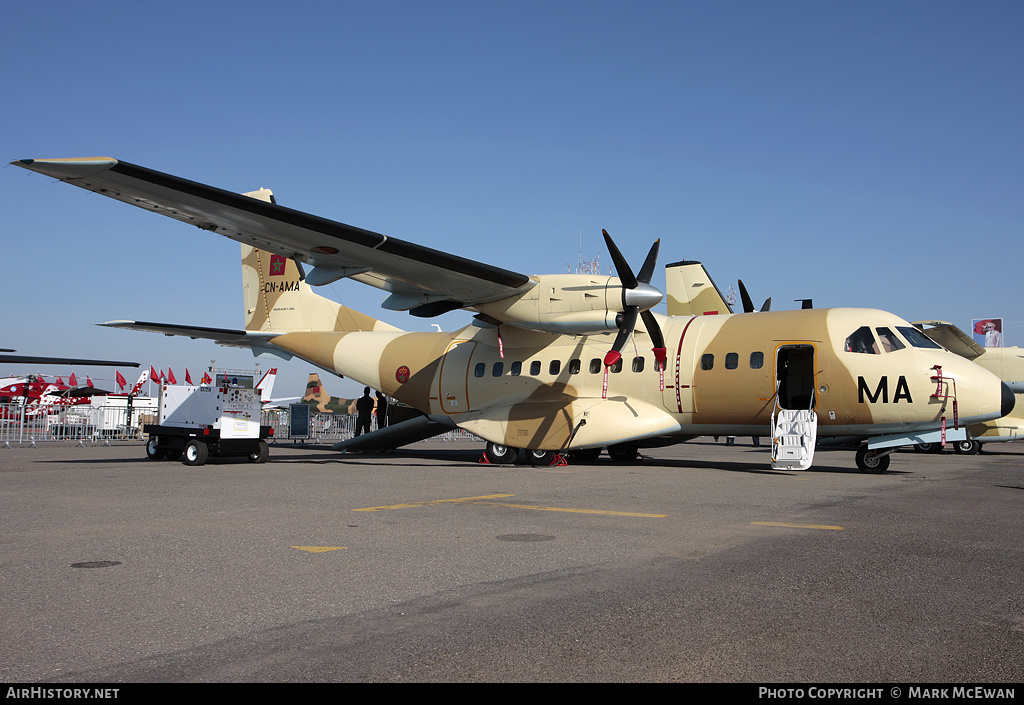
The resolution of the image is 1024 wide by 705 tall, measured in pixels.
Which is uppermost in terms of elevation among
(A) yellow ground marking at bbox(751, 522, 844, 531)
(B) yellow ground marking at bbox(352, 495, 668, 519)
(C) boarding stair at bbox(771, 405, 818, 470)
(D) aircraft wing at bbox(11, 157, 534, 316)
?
(D) aircraft wing at bbox(11, 157, 534, 316)

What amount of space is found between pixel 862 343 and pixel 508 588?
11757 millimetres

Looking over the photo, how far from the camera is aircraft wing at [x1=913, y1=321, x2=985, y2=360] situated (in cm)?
2367

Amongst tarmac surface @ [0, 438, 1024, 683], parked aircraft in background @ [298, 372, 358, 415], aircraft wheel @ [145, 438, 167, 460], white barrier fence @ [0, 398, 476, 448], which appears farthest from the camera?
parked aircraft in background @ [298, 372, 358, 415]

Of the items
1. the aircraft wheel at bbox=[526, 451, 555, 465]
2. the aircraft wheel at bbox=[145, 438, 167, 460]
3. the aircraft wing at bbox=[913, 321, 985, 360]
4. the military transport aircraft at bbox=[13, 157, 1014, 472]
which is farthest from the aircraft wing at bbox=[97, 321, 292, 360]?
the aircraft wing at bbox=[913, 321, 985, 360]

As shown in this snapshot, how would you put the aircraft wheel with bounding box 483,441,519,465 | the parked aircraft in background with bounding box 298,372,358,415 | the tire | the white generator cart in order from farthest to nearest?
the parked aircraft in background with bounding box 298,372,358,415 → the aircraft wheel with bounding box 483,441,519,465 → the tire → the white generator cart

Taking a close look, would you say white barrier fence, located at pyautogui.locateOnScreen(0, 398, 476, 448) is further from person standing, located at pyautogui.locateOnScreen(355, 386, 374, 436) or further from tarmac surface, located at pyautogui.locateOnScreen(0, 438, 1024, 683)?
tarmac surface, located at pyautogui.locateOnScreen(0, 438, 1024, 683)

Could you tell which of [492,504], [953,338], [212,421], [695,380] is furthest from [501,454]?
[953,338]

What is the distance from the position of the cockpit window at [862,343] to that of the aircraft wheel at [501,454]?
7642 millimetres

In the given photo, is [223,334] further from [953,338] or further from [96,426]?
[953,338]

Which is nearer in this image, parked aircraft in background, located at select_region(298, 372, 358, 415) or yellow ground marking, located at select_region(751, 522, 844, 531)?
yellow ground marking, located at select_region(751, 522, 844, 531)

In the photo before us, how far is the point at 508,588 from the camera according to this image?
4.77 metres

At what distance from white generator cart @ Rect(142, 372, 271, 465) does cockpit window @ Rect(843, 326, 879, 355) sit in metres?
13.0

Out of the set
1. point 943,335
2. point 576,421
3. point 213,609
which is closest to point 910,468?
point 576,421

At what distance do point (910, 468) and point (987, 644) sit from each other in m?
14.9
